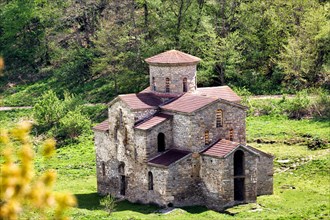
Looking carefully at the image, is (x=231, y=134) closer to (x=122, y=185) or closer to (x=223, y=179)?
(x=223, y=179)

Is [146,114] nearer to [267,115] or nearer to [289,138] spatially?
[289,138]

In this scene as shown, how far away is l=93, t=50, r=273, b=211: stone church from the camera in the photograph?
36.0 metres

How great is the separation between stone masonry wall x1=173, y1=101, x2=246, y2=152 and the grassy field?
336 centimetres

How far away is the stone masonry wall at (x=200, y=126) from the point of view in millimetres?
36438

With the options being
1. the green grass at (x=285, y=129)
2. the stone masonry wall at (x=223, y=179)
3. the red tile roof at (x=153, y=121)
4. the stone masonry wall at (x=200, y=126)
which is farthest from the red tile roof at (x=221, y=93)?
the green grass at (x=285, y=129)

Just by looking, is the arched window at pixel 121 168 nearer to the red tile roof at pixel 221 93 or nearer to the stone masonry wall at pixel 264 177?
the red tile roof at pixel 221 93

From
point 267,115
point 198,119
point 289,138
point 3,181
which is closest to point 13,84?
point 267,115

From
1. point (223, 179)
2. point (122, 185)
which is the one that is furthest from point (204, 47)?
A: point (223, 179)

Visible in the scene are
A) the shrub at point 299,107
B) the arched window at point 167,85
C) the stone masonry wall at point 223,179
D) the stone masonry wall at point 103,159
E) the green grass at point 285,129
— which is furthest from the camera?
the shrub at point 299,107

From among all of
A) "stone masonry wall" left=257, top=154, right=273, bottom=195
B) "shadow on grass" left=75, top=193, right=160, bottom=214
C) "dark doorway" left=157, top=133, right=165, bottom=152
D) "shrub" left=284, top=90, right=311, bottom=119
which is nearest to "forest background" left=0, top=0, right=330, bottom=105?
"shrub" left=284, top=90, right=311, bottom=119

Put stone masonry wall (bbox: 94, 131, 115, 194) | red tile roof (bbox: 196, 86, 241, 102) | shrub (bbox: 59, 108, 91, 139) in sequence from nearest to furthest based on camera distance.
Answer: red tile roof (bbox: 196, 86, 241, 102) < stone masonry wall (bbox: 94, 131, 115, 194) < shrub (bbox: 59, 108, 91, 139)

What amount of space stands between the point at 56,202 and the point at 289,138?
38.9 m

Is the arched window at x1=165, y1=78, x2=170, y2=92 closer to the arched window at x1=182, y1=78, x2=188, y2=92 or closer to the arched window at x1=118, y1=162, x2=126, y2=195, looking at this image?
the arched window at x1=182, y1=78, x2=188, y2=92

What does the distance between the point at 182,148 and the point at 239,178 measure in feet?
10.8
